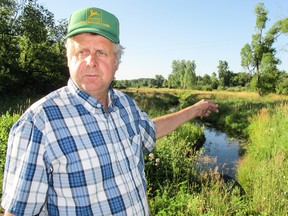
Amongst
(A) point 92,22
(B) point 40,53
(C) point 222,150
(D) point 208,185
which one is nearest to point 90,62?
(A) point 92,22

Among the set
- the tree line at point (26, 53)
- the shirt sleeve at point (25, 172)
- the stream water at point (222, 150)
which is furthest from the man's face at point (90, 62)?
the tree line at point (26, 53)

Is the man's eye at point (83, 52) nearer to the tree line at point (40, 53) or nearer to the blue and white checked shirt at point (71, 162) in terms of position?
the blue and white checked shirt at point (71, 162)

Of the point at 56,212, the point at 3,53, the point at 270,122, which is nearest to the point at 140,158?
the point at 56,212

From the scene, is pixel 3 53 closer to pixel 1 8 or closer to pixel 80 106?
pixel 1 8

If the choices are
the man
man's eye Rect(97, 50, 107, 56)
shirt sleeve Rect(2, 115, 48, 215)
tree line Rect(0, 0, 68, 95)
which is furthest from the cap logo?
tree line Rect(0, 0, 68, 95)

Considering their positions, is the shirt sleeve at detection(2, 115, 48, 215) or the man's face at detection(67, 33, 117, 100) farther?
the man's face at detection(67, 33, 117, 100)

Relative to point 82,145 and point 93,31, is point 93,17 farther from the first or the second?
point 82,145

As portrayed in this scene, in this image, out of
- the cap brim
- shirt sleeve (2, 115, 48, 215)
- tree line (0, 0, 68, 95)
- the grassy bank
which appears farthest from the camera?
tree line (0, 0, 68, 95)

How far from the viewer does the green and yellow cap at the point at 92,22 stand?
1.46 meters

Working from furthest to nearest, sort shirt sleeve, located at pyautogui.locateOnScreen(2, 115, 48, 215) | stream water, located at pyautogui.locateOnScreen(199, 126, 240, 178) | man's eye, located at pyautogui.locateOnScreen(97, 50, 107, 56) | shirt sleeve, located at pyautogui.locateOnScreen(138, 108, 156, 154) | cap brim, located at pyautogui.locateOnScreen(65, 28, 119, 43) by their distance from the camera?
stream water, located at pyautogui.locateOnScreen(199, 126, 240, 178)
shirt sleeve, located at pyautogui.locateOnScreen(138, 108, 156, 154)
man's eye, located at pyautogui.locateOnScreen(97, 50, 107, 56)
cap brim, located at pyautogui.locateOnScreen(65, 28, 119, 43)
shirt sleeve, located at pyautogui.locateOnScreen(2, 115, 48, 215)

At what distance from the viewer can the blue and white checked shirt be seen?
123 centimetres

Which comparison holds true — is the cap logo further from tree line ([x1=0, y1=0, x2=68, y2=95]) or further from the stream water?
tree line ([x1=0, y1=0, x2=68, y2=95])

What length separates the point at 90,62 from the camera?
1499mm

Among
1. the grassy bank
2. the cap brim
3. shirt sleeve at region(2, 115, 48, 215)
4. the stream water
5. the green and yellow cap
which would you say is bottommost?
the stream water
